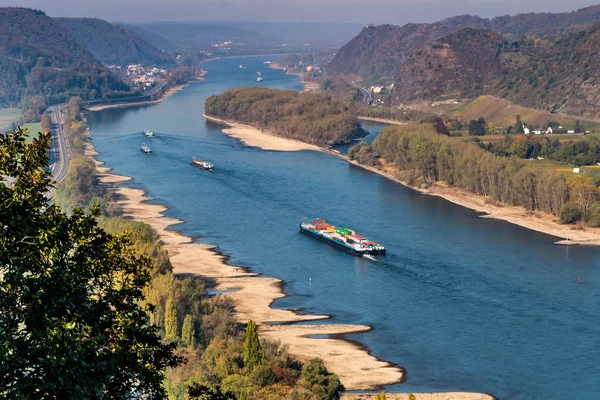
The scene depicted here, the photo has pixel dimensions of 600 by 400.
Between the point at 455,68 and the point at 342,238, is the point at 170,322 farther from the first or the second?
the point at 455,68

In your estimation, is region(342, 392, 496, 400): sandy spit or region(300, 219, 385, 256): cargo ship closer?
region(342, 392, 496, 400): sandy spit

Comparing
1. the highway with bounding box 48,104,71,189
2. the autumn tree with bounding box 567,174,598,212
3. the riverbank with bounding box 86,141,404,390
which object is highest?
the autumn tree with bounding box 567,174,598,212

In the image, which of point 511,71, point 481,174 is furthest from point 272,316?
point 511,71

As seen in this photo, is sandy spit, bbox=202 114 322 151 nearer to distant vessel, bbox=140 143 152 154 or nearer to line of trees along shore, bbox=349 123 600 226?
line of trees along shore, bbox=349 123 600 226

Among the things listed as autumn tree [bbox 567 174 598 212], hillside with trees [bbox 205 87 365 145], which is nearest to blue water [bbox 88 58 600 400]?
autumn tree [bbox 567 174 598 212]

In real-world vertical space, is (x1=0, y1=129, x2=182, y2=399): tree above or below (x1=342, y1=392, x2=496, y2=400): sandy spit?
above

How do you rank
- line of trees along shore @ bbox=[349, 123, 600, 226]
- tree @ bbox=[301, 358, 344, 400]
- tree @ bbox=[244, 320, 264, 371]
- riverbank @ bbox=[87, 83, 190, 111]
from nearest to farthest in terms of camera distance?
tree @ bbox=[301, 358, 344, 400] → tree @ bbox=[244, 320, 264, 371] → line of trees along shore @ bbox=[349, 123, 600, 226] → riverbank @ bbox=[87, 83, 190, 111]

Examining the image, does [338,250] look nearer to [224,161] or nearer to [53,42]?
[224,161]
